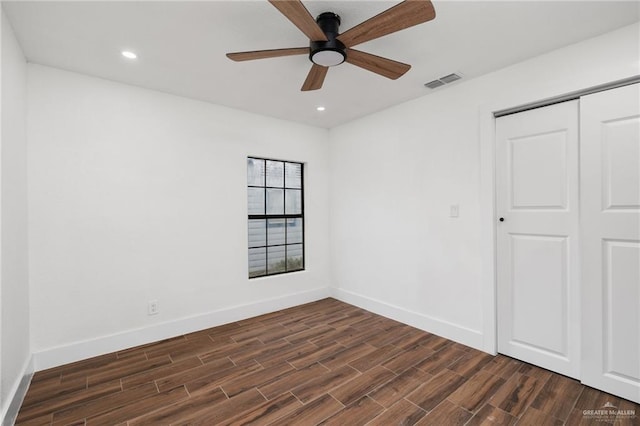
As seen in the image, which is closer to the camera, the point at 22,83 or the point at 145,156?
the point at 22,83

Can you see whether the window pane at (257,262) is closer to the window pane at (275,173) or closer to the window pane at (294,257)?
the window pane at (294,257)

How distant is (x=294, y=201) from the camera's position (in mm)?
4254

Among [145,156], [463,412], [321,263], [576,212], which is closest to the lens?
[463,412]

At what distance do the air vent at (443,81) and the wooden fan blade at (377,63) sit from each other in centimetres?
79

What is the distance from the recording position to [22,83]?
2.26 m

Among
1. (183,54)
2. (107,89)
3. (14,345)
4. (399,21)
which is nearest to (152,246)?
(14,345)

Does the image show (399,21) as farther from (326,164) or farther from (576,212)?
(326,164)

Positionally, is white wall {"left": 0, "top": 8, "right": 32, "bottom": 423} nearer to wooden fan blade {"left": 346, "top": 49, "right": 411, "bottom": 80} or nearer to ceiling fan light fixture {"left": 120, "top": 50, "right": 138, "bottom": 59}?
ceiling fan light fixture {"left": 120, "top": 50, "right": 138, "bottom": 59}

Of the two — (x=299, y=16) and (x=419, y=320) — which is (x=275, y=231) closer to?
(x=419, y=320)

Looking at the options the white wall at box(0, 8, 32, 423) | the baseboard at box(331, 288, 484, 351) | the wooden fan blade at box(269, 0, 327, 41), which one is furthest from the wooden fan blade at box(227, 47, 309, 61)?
the baseboard at box(331, 288, 484, 351)

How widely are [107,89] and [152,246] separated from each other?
153cm

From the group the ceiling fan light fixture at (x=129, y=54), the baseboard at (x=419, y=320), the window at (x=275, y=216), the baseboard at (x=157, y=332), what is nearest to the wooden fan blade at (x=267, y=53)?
the ceiling fan light fixture at (x=129, y=54)

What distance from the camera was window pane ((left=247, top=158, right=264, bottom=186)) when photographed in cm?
384

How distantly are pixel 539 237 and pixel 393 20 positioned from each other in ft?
6.80
